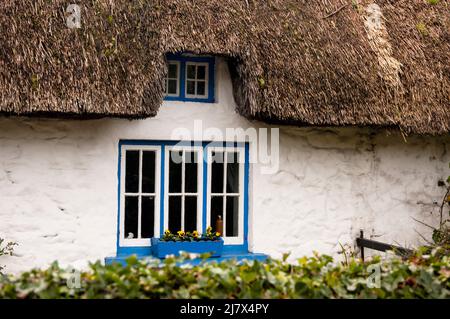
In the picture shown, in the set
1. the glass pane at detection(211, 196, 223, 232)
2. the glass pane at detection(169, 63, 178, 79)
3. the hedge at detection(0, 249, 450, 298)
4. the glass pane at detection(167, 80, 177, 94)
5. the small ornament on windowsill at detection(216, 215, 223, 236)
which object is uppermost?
the glass pane at detection(169, 63, 178, 79)

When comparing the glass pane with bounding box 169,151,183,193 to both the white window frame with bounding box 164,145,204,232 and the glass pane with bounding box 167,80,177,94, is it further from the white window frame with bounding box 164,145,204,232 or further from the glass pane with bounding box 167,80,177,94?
the glass pane with bounding box 167,80,177,94

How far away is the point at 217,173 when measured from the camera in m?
7.77

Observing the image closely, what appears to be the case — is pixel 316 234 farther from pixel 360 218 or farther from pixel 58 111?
pixel 58 111

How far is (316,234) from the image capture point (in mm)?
7922

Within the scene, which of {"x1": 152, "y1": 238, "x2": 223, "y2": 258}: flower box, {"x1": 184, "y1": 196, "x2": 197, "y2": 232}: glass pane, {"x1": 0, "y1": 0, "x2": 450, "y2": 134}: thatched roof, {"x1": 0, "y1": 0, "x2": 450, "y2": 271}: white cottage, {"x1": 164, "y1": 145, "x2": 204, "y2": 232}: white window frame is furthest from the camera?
{"x1": 184, "y1": 196, "x2": 197, "y2": 232}: glass pane

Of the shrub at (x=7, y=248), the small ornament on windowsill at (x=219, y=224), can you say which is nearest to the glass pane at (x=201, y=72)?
the small ornament on windowsill at (x=219, y=224)

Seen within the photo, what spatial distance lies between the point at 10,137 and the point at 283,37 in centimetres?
314

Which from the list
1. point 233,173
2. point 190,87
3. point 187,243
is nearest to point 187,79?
point 190,87

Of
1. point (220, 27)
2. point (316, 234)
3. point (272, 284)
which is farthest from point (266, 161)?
point (272, 284)

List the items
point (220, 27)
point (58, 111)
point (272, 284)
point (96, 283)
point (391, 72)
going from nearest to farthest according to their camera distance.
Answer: point (96, 283)
point (272, 284)
point (58, 111)
point (220, 27)
point (391, 72)

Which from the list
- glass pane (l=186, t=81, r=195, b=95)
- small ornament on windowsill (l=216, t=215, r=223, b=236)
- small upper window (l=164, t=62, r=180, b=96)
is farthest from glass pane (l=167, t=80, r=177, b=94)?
small ornament on windowsill (l=216, t=215, r=223, b=236)

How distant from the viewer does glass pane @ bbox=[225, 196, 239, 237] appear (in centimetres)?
785

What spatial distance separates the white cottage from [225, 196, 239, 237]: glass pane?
0.02 m

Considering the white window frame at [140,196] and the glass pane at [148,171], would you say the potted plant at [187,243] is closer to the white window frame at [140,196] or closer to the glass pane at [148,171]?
the white window frame at [140,196]
